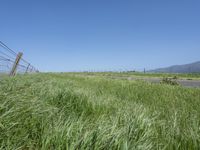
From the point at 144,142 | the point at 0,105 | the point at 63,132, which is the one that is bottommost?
the point at 144,142

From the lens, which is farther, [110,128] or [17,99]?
[17,99]

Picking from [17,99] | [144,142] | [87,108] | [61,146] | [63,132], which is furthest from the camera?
[87,108]

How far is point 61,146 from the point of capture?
7.32 feet

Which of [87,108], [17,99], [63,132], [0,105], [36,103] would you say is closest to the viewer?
[63,132]

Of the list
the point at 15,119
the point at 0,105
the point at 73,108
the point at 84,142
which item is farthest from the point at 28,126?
the point at 73,108

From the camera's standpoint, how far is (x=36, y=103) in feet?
11.4

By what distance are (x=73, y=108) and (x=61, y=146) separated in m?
2.40

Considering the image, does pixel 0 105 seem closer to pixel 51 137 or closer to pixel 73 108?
pixel 51 137

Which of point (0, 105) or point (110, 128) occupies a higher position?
point (0, 105)

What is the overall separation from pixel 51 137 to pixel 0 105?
2.79 feet

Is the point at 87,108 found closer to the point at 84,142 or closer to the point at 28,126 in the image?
the point at 28,126

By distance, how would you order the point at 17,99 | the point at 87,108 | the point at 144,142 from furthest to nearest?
the point at 87,108
the point at 17,99
the point at 144,142

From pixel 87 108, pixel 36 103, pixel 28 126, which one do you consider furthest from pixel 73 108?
pixel 28 126

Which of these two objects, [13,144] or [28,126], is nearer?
[13,144]
